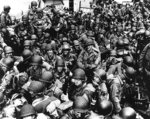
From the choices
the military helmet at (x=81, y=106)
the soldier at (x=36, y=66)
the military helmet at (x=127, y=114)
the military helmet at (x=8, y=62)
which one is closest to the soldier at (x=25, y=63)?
the military helmet at (x=8, y=62)

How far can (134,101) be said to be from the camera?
887 centimetres

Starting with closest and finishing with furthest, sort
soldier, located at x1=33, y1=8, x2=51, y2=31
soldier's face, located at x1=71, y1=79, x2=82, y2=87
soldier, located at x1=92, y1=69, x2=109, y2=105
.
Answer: soldier's face, located at x1=71, y1=79, x2=82, y2=87 → soldier, located at x1=92, y1=69, x2=109, y2=105 → soldier, located at x1=33, y1=8, x2=51, y2=31

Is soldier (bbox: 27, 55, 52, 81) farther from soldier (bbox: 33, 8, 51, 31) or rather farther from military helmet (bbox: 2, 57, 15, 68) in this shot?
soldier (bbox: 33, 8, 51, 31)

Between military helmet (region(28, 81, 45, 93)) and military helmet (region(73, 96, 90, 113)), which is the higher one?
military helmet (region(28, 81, 45, 93))

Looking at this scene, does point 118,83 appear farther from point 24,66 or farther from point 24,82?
point 24,66

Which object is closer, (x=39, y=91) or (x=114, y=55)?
(x=39, y=91)

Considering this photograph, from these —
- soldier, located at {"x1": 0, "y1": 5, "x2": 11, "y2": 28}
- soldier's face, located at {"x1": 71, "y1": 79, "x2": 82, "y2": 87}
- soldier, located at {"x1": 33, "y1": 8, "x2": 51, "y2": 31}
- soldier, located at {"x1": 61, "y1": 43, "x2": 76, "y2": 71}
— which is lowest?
soldier, located at {"x1": 61, "y1": 43, "x2": 76, "y2": 71}

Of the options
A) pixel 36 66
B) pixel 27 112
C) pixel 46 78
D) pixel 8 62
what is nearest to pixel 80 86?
pixel 46 78

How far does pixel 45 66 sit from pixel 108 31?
8.46 metres

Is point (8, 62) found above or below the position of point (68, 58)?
above

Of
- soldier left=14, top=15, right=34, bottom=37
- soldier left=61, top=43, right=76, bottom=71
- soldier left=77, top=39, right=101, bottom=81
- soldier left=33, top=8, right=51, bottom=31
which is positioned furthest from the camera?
soldier left=33, top=8, right=51, bottom=31

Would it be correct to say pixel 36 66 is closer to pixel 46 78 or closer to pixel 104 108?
pixel 46 78

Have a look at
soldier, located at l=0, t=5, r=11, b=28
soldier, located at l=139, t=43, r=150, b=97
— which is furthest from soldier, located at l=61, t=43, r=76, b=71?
soldier, located at l=0, t=5, r=11, b=28

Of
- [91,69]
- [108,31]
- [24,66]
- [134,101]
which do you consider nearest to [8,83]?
[24,66]
